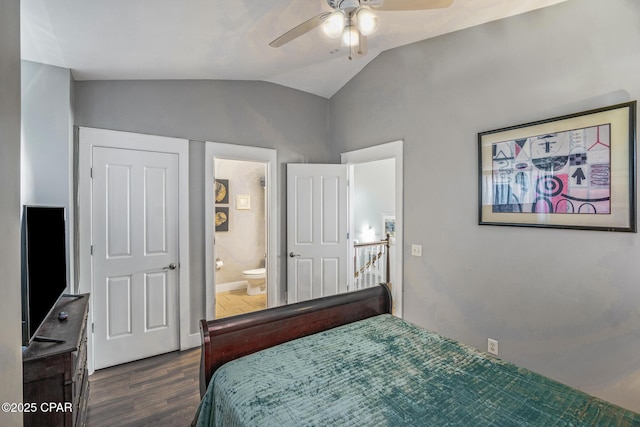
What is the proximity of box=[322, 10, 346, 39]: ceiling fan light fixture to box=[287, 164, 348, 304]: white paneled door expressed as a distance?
2.03m

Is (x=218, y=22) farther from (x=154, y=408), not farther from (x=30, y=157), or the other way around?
(x=154, y=408)

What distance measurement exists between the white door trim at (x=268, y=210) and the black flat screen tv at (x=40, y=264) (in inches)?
52.5

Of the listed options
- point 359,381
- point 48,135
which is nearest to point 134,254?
point 48,135

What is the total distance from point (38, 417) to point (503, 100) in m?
3.38

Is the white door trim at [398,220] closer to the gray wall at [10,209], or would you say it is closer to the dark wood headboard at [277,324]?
the dark wood headboard at [277,324]

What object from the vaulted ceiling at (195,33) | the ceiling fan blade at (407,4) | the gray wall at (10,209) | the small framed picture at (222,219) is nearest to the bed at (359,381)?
the gray wall at (10,209)

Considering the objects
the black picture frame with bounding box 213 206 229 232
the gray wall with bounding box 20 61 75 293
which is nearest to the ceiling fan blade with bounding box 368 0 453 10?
the gray wall with bounding box 20 61 75 293

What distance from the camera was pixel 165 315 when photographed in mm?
3016

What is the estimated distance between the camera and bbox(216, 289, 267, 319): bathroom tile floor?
13.9 feet

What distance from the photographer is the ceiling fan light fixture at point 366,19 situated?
5.18 ft

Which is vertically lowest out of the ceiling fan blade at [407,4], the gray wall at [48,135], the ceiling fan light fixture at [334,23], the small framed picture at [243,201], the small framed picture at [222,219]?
the small framed picture at [222,219]

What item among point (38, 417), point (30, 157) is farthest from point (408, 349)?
point (30, 157)

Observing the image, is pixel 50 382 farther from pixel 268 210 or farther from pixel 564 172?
pixel 564 172

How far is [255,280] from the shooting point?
5.11 meters
